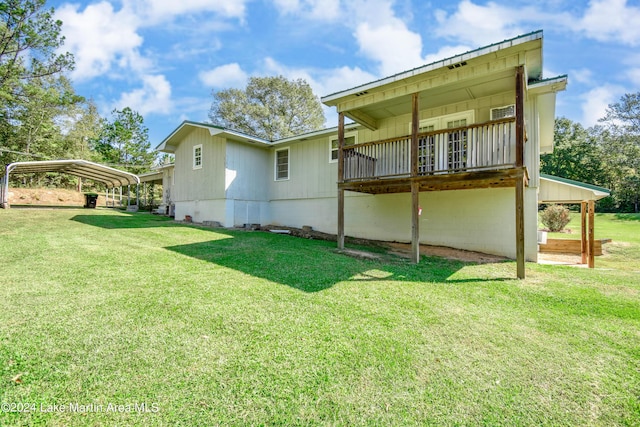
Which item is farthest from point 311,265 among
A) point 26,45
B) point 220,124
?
point 220,124

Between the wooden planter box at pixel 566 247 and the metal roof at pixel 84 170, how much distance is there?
2133 cm

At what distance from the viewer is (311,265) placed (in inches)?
242

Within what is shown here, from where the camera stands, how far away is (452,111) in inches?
363

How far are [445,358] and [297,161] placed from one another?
36.5 ft

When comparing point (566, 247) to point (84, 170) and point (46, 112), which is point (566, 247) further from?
point (46, 112)

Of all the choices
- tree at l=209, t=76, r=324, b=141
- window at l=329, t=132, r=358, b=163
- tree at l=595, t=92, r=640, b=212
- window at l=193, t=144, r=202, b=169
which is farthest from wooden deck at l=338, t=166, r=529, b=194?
tree at l=595, t=92, r=640, b=212

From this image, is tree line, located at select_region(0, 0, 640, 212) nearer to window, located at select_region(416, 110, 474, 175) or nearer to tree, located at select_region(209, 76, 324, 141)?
tree, located at select_region(209, 76, 324, 141)

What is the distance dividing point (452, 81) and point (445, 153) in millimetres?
1691

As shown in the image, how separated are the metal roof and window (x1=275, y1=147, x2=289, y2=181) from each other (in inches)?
375

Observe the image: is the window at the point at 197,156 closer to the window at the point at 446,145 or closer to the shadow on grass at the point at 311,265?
the shadow on grass at the point at 311,265

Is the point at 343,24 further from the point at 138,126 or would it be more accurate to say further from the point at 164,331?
the point at 138,126

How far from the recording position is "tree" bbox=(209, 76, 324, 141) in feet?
93.6

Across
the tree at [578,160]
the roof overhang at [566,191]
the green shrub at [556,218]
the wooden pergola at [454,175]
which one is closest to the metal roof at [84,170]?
the wooden pergola at [454,175]

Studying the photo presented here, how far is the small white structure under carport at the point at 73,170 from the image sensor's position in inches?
569
